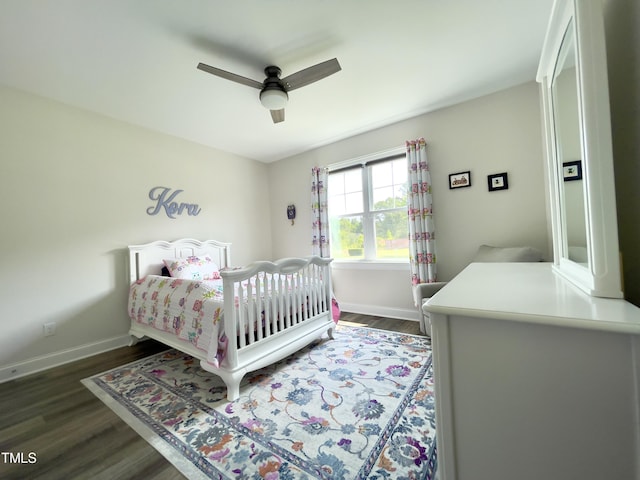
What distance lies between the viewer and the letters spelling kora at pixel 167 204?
10.0ft

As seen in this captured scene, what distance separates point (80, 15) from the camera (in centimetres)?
155

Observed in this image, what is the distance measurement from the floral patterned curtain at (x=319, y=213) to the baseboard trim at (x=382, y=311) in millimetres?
814

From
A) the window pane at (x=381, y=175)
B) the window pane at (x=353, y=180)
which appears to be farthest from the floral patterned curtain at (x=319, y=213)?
the window pane at (x=381, y=175)

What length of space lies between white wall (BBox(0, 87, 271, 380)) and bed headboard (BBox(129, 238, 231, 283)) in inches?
4.6

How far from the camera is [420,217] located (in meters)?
2.91

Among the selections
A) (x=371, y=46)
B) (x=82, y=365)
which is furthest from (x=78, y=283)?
(x=371, y=46)

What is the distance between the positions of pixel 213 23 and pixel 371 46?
3.63ft

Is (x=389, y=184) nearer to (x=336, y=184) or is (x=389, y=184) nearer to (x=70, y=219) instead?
(x=336, y=184)

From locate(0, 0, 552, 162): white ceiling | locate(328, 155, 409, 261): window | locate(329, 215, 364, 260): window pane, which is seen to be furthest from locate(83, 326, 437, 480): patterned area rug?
locate(0, 0, 552, 162): white ceiling

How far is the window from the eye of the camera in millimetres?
3281

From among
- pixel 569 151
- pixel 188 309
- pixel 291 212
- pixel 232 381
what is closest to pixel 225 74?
pixel 188 309

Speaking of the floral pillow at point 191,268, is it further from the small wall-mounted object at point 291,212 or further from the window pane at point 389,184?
the window pane at point 389,184

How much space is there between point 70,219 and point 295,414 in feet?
9.05

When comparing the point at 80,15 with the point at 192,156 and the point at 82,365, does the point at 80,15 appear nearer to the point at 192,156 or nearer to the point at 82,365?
the point at 192,156
